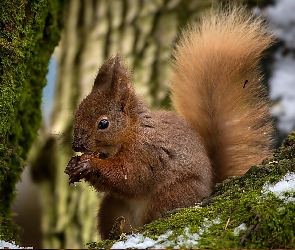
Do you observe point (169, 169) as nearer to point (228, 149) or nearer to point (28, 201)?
point (228, 149)

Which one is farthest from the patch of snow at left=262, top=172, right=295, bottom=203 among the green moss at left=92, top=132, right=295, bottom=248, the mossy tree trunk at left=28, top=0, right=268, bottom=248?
the mossy tree trunk at left=28, top=0, right=268, bottom=248

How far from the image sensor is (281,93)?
3748mm

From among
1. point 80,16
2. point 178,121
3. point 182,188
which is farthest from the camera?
point 80,16

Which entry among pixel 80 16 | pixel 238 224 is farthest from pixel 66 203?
pixel 238 224

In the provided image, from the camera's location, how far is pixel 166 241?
151cm

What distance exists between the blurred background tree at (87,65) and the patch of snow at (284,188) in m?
2.21

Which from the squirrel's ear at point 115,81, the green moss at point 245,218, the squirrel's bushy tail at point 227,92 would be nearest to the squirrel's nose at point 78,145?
the squirrel's ear at point 115,81

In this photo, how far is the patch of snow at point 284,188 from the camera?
158cm

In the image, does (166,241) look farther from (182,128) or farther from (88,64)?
(88,64)

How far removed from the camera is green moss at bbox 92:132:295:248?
1443 millimetres

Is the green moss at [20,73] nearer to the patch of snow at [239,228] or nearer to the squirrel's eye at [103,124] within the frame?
the squirrel's eye at [103,124]

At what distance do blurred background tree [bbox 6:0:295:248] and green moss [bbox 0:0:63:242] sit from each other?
39.6 inches

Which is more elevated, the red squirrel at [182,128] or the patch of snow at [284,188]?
the red squirrel at [182,128]

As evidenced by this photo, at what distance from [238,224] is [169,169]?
2.93 ft
